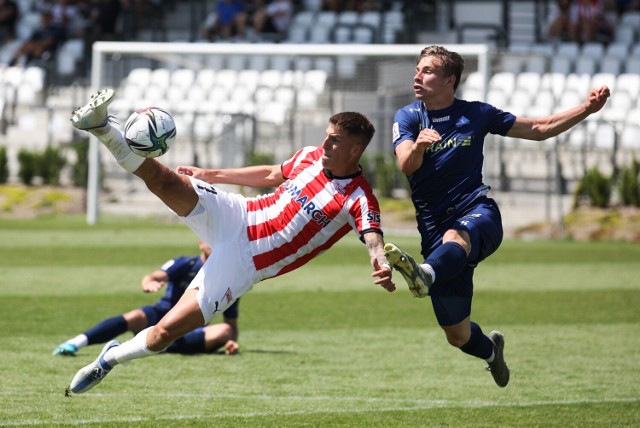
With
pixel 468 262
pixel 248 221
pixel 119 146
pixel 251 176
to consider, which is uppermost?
pixel 119 146

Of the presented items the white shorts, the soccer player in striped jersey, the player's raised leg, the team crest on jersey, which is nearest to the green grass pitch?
the soccer player in striped jersey

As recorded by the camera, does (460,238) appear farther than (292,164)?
No

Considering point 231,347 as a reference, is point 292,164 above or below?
above

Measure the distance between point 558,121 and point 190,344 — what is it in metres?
3.92

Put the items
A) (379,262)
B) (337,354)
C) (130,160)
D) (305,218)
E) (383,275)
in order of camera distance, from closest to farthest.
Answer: (383,275) < (379,262) < (130,160) < (305,218) < (337,354)

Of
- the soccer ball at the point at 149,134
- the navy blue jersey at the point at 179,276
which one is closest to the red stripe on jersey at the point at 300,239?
the soccer ball at the point at 149,134

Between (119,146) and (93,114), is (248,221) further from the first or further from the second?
(93,114)

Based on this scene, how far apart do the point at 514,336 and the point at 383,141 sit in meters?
12.0

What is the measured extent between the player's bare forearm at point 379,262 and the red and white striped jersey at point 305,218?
167 mm

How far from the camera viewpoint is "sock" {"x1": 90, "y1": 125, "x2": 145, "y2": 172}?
271 inches

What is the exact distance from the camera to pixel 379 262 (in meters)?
6.82

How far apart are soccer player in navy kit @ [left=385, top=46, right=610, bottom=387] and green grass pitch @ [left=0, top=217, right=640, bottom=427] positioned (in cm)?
87

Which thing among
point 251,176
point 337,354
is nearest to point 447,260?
point 251,176

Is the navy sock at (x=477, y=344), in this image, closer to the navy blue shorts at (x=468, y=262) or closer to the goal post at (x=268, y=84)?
the navy blue shorts at (x=468, y=262)
